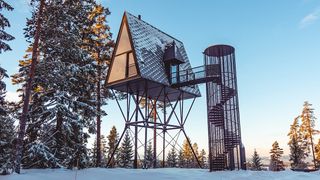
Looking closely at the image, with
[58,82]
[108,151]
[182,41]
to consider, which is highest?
[182,41]

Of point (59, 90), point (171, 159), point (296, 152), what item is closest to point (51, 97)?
point (59, 90)

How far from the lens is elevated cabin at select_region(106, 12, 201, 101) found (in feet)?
54.7

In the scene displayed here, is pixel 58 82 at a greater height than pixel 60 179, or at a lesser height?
greater

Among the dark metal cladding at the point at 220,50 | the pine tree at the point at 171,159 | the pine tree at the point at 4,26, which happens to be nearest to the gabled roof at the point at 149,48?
the dark metal cladding at the point at 220,50

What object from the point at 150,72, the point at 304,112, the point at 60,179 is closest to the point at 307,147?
the point at 304,112

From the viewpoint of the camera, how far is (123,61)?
17422 millimetres

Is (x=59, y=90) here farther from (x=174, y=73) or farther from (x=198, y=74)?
(x=198, y=74)

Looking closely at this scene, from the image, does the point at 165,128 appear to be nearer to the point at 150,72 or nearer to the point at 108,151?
the point at 150,72

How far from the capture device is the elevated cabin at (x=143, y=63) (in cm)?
1669

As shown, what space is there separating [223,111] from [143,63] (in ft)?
18.3

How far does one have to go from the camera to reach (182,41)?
23.2 metres

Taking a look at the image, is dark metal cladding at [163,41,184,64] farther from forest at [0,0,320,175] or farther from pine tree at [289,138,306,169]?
pine tree at [289,138,306,169]

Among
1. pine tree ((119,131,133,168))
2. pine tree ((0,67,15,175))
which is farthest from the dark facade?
pine tree ((119,131,133,168))

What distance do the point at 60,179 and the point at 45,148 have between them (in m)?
5.73
